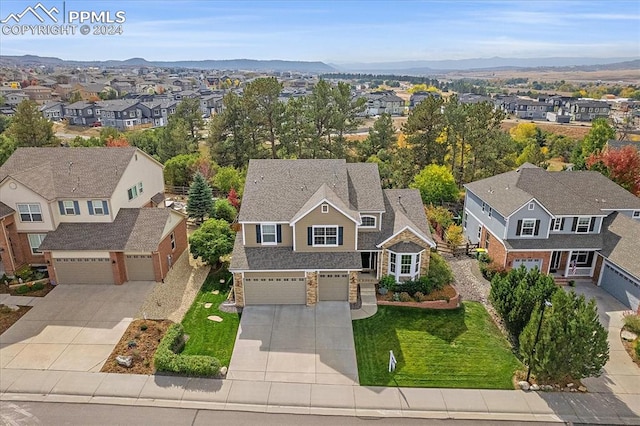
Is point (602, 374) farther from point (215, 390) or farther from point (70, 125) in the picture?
point (70, 125)

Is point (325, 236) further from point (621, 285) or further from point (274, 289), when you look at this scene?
point (621, 285)

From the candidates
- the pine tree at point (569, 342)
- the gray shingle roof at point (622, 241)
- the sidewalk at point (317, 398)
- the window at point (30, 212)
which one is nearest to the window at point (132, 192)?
the window at point (30, 212)

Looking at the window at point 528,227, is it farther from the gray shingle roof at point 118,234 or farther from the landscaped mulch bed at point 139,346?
the gray shingle roof at point 118,234

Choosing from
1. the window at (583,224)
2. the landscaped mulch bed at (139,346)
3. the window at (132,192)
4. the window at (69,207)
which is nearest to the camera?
the landscaped mulch bed at (139,346)

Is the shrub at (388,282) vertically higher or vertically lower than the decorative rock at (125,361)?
higher

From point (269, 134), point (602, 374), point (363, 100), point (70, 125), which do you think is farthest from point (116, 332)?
point (70, 125)

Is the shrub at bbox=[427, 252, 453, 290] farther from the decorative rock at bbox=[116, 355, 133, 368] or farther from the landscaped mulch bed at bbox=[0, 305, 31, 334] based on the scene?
the landscaped mulch bed at bbox=[0, 305, 31, 334]

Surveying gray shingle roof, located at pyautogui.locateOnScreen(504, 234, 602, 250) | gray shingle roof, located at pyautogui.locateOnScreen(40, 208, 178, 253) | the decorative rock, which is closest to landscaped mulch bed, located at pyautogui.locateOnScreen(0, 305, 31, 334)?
gray shingle roof, located at pyautogui.locateOnScreen(40, 208, 178, 253)
